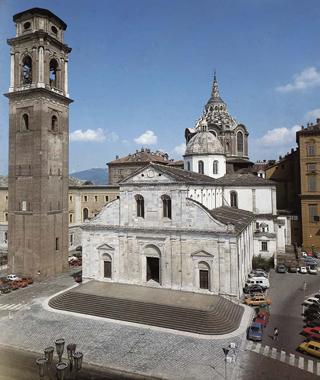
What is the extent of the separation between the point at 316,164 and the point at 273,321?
2899 centimetres

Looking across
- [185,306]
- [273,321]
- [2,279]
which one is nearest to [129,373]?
[185,306]

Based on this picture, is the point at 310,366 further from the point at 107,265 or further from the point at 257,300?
the point at 107,265

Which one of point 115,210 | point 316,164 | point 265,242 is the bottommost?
point 265,242

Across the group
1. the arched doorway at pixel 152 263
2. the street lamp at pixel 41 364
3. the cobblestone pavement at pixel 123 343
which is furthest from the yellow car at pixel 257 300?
the street lamp at pixel 41 364

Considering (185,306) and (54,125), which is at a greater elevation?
Result: (54,125)

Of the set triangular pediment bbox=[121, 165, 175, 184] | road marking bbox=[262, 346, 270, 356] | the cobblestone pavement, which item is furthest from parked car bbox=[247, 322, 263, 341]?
triangular pediment bbox=[121, 165, 175, 184]

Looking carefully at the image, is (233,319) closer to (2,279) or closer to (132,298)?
(132,298)

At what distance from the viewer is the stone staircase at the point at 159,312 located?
77.5 feet

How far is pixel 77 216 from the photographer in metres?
56.0

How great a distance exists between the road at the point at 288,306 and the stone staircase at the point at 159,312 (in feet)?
8.96

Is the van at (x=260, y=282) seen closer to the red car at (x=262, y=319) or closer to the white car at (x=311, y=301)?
the white car at (x=311, y=301)

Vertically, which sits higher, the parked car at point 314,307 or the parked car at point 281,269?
the parked car at point 281,269

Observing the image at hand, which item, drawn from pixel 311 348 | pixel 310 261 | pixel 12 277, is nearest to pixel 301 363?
pixel 311 348

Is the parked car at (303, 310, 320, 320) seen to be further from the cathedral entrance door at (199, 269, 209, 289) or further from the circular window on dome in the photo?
the circular window on dome
